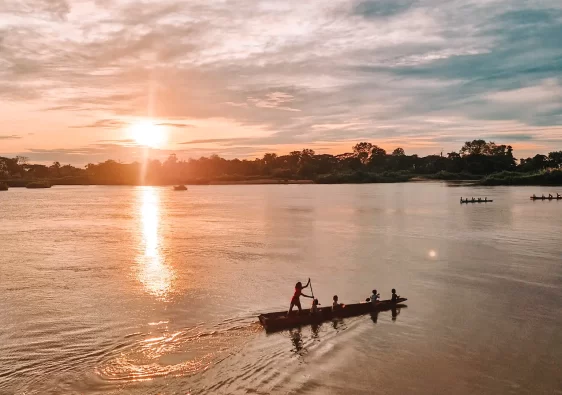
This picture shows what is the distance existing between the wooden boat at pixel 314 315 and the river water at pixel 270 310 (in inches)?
23.8

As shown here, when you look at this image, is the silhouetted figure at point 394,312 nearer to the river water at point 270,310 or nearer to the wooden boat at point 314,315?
the wooden boat at point 314,315

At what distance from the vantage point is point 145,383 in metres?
19.5

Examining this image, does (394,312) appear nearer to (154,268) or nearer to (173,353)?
(173,353)

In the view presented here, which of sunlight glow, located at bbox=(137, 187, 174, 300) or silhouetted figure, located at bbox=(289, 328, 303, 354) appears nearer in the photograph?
silhouetted figure, located at bbox=(289, 328, 303, 354)

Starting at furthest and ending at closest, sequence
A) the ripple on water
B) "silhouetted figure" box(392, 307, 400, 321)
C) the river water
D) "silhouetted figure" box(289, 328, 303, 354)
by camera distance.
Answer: "silhouetted figure" box(392, 307, 400, 321) → "silhouetted figure" box(289, 328, 303, 354) → the ripple on water → the river water

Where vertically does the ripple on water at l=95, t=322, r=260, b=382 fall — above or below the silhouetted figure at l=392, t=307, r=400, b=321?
above

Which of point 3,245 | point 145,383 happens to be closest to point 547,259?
point 145,383

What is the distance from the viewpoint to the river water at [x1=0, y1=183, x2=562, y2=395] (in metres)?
20.4

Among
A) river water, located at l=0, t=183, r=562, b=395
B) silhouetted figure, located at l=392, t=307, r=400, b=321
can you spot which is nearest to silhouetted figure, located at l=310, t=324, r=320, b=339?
river water, located at l=0, t=183, r=562, b=395

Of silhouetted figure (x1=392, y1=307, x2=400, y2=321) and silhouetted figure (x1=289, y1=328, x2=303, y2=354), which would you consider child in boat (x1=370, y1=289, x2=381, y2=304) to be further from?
silhouetted figure (x1=289, y1=328, x2=303, y2=354)

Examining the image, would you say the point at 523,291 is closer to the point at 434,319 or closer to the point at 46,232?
the point at 434,319

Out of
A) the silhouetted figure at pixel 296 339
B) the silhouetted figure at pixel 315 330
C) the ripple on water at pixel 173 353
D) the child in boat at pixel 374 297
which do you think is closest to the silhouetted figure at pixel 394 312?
the child in boat at pixel 374 297

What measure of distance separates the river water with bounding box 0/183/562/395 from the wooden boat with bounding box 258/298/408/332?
60 cm

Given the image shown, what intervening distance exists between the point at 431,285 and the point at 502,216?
63.5 metres
